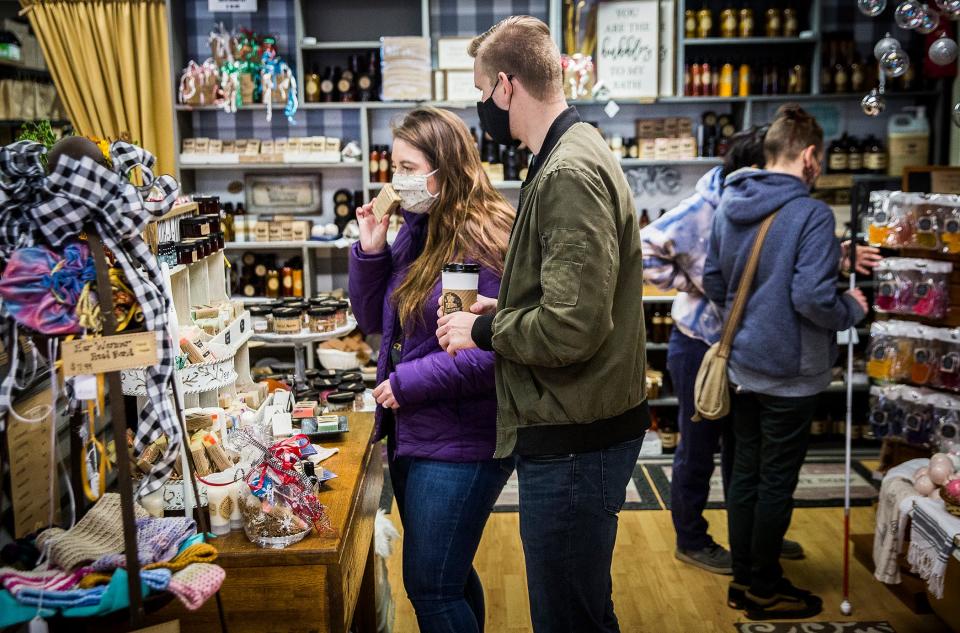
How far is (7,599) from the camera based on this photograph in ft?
4.99

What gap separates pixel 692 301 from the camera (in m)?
3.73

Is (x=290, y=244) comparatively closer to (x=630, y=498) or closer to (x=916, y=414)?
(x=630, y=498)

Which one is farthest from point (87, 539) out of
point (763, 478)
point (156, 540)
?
point (763, 478)

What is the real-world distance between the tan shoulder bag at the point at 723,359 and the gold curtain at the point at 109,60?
350cm

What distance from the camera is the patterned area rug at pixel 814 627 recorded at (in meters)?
3.34

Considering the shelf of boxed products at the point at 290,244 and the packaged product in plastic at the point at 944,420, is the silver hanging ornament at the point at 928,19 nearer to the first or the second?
the packaged product in plastic at the point at 944,420

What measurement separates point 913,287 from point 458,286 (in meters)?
2.53

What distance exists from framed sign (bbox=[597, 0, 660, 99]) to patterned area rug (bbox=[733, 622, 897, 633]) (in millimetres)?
3136

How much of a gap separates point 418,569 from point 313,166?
3.65 meters

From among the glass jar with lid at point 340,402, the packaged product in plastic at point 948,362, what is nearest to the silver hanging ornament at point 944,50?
the packaged product in plastic at point 948,362

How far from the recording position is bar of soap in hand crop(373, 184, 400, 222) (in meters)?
2.44

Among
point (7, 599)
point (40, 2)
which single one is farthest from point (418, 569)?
point (40, 2)

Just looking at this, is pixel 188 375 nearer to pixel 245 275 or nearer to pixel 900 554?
pixel 900 554

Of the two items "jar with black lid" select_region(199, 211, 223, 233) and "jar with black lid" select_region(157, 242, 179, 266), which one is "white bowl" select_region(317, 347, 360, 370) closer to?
"jar with black lid" select_region(199, 211, 223, 233)
